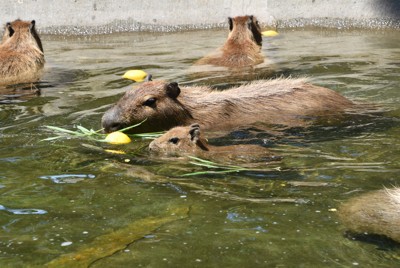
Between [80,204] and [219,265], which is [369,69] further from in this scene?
[219,265]

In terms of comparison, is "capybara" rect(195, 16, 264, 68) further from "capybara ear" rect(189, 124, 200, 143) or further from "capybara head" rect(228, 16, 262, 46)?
"capybara ear" rect(189, 124, 200, 143)

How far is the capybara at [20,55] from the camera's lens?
9453mm

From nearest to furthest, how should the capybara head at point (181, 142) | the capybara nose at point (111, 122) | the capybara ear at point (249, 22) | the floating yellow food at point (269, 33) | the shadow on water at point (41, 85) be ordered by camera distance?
the capybara head at point (181, 142)
the capybara nose at point (111, 122)
the shadow on water at point (41, 85)
the capybara ear at point (249, 22)
the floating yellow food at point (269, 33)

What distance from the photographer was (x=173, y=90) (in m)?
7.38

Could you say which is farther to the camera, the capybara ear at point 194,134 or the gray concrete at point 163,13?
the gray concrete at point 163,13

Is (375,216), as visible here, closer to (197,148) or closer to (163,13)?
(197,148)

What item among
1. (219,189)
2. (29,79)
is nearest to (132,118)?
(219,189)

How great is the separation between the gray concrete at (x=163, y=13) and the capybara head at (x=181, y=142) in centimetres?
711

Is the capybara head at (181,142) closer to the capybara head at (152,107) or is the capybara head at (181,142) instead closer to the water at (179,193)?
the water at (179,193)

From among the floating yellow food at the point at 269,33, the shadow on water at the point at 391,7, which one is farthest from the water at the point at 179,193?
the shadow on water at the point at 391,7

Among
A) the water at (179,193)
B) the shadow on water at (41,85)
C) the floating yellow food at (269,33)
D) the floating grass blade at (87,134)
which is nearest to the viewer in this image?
the water at (179,193)

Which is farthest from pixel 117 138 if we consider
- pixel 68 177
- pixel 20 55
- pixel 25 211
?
pixel 20 55

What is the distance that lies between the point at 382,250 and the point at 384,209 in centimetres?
42

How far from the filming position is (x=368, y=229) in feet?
14.2
